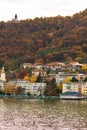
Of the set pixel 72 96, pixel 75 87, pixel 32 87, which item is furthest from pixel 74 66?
pixel 72 96

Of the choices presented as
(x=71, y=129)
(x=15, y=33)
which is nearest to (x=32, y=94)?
(x=15, y=33)

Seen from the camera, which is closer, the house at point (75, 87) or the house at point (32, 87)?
the house at point (75, 87)

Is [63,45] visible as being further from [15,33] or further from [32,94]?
[32,94]

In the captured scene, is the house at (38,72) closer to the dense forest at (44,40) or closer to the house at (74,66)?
the house at (74,66)

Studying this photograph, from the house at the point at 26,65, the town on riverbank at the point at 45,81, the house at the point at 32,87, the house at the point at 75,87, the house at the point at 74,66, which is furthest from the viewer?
the house at the point at 26,65

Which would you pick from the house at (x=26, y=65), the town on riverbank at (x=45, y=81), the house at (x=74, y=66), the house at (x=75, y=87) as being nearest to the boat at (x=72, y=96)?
the town on riverbank at (x=45, y=81)

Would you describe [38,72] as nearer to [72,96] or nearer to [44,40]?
[72,96]
